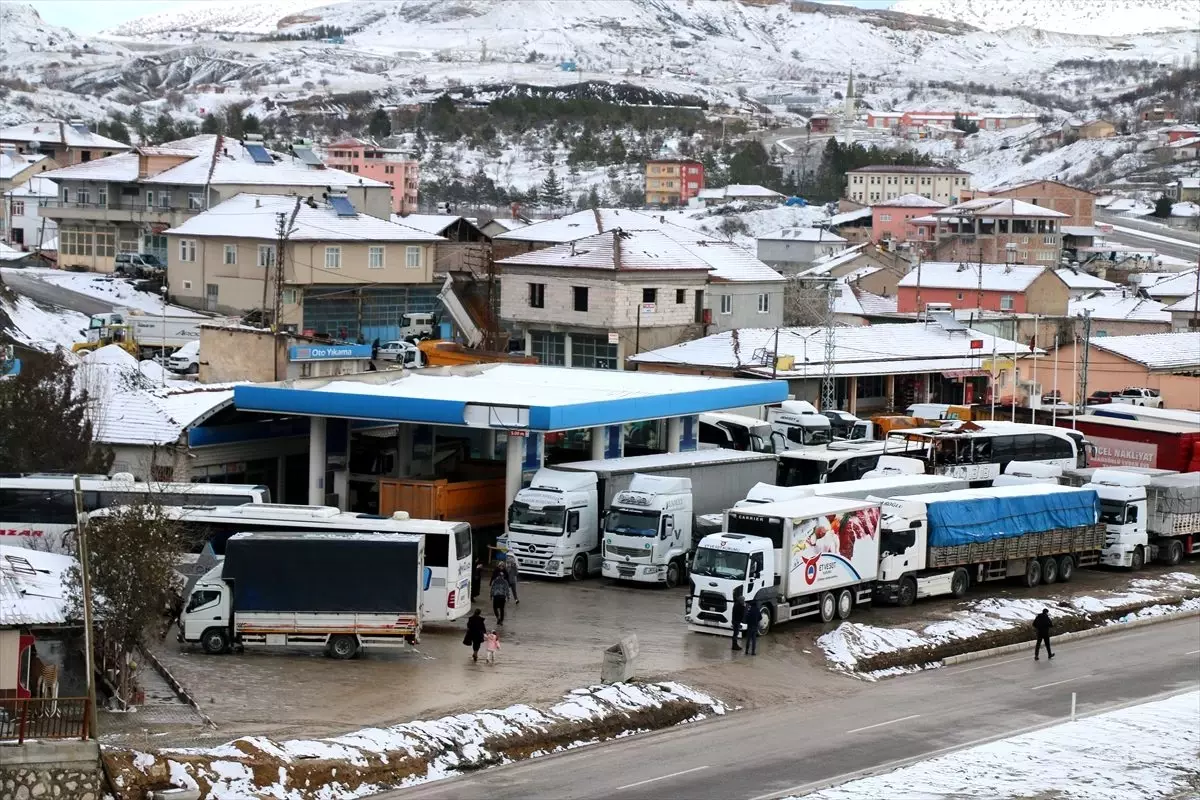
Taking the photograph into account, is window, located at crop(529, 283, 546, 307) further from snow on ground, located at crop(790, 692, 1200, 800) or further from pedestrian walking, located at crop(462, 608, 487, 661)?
snow on ground, located at crop(790, 692, 1200, 800)

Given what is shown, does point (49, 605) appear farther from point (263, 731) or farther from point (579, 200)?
point (579, 200)

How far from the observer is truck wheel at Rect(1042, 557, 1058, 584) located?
31641mm

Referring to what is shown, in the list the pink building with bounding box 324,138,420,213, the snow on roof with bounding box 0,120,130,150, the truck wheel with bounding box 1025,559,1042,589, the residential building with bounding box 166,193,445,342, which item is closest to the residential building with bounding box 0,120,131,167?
the snow on roof with bounding box 0,120,130,150

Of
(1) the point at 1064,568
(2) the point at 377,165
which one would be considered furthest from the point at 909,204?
(1) the point at 1064,568

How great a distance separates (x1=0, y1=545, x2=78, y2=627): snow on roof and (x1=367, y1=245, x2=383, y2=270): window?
34585 millimetres

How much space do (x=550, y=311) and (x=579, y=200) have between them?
10182 centimetres

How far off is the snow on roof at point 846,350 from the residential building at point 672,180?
9826 centimetres

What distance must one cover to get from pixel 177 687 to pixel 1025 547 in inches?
611

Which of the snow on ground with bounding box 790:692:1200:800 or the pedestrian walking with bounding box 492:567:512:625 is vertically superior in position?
the pedestrian walking with bounding box 492:567:512:625

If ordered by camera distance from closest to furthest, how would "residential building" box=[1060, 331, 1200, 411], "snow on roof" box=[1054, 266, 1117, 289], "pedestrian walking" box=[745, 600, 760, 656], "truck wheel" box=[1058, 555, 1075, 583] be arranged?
"pedestrian walking" box=[745, 600, 760, 656], "truck wheel" box=[1058, 555, 1075, 583], "residential building" box=[1060, 331, 1200, 411], "snow on roof" box=[1054, 266, 1117, 289]

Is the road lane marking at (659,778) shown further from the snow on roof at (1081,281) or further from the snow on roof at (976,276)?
the snow on roof at (1081,281)

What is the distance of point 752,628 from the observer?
24906 mm

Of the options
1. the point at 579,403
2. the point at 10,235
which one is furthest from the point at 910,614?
the point at 10,235

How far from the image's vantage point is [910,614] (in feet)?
92.9
